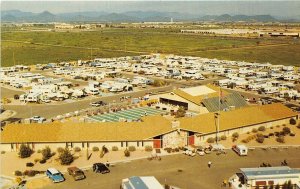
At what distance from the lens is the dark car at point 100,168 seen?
1243 inches

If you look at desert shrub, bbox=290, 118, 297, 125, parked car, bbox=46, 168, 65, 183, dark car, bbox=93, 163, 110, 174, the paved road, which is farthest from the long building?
desert shrub, bbox=290, 118, 297, 125

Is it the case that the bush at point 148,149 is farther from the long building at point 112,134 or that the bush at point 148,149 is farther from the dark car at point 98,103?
the dark car at point 98,103

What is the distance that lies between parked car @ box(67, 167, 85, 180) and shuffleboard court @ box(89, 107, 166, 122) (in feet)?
42.1

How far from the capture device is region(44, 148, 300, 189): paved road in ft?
97.1

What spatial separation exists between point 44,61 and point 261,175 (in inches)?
3591

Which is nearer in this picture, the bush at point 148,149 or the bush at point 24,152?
the bush at point 24,152

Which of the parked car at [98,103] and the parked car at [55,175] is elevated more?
the parked car at [98,103]

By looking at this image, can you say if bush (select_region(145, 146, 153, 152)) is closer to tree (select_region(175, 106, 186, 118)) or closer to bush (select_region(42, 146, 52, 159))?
bush (select_region(42, 146, 52, 159))

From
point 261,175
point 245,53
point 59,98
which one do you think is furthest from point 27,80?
point 245,53

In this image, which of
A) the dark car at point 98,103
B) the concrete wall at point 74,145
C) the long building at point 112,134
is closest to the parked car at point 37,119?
the dark car at point 98,103

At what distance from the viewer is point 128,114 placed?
47125 millimetres

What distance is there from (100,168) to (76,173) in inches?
78.0

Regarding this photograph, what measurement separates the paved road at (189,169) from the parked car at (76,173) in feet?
1.37

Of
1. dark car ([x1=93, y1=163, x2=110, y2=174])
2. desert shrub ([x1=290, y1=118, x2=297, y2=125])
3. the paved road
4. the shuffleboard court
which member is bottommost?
the paved road
